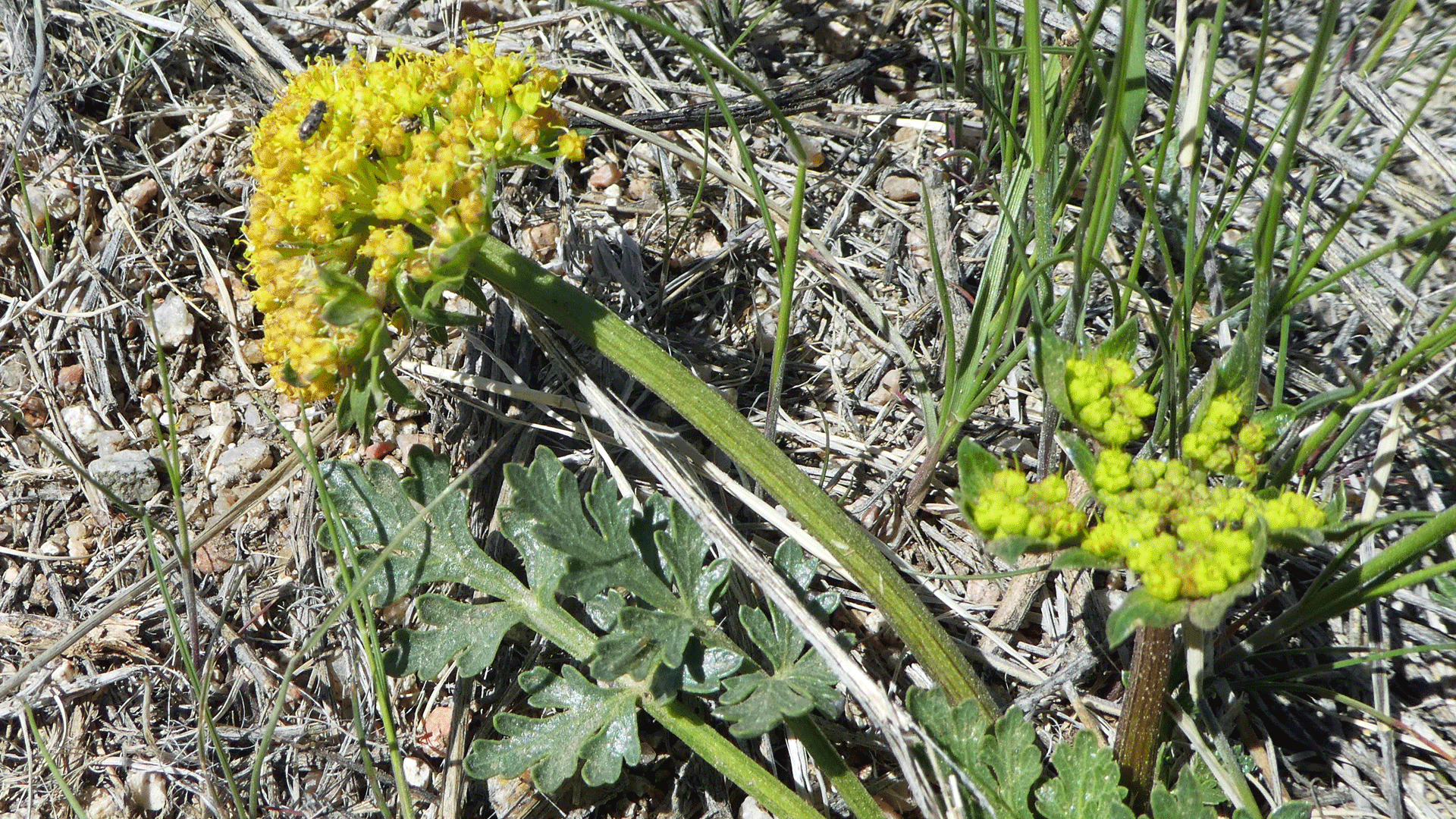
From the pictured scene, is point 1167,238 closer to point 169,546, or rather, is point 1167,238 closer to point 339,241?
point 339,241

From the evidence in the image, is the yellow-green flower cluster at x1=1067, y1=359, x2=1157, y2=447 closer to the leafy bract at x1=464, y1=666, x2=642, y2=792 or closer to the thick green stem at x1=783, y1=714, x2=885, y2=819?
the thick green stem at x1=783, y1=714, x2=885, y2=819

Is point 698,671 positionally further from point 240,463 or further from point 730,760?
point 240,463

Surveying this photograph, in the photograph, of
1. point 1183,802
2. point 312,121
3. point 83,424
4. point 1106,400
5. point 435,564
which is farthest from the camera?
point 83,424

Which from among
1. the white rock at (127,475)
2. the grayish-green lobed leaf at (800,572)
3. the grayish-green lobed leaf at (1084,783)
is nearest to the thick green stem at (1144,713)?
the grayish-green lobed leaf at (1084,783)

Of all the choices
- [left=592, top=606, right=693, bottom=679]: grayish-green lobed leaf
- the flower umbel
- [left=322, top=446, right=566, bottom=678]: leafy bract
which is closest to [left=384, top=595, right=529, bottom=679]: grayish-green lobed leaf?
[left=322, top=446, right=566, bottom=678]: leafy bract

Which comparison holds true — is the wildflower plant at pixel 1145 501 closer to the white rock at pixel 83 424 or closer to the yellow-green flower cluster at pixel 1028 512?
the yellow-green flower cluster at pixel 1028 512

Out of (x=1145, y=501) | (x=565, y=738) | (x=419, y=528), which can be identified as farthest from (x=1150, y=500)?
(x=419, y=528)

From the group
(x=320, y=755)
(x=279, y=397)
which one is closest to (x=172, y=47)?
(x=279, y=397)
